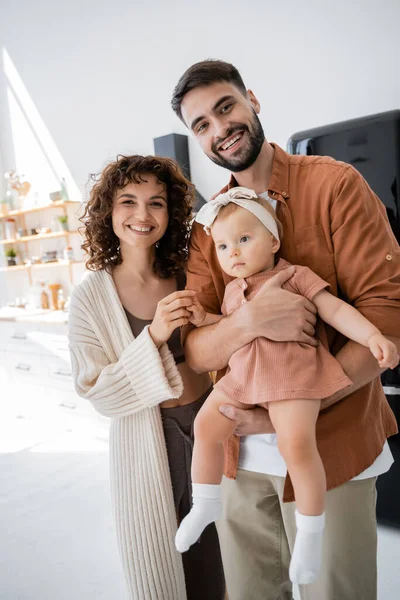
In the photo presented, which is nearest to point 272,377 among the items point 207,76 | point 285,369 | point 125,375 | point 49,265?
point 285,369

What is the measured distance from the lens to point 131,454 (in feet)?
5.23

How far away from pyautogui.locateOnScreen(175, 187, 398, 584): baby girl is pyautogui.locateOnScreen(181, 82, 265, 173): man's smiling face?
0.15 meters

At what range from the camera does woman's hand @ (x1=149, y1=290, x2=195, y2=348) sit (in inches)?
53.0

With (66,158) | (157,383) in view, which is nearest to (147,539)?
(157,383)

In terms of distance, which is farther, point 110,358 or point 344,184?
point 110,358

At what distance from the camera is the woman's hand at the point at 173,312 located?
135 cm

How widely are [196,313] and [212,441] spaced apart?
0.35 m

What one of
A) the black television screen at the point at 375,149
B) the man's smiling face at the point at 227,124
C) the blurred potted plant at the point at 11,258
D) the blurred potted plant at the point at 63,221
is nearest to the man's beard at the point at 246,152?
the man's smiling face at the point at 227,124

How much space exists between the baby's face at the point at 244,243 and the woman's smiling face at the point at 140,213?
41 cm

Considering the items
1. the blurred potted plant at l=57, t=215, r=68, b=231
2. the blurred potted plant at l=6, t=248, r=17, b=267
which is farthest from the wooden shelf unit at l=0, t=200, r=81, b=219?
the blurred potted plant at l=6, t=248, r=17, b=267

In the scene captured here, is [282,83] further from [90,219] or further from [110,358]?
[110,358]

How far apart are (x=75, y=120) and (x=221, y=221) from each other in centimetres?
400

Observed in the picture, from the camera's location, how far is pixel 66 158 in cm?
491

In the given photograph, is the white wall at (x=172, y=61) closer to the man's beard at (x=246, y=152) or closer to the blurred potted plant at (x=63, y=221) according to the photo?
the blurred potted plant at (x=63, y=221)
